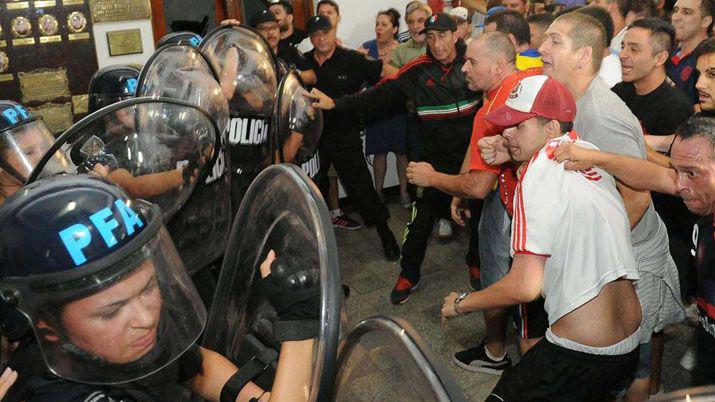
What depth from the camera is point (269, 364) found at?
5.23 feet

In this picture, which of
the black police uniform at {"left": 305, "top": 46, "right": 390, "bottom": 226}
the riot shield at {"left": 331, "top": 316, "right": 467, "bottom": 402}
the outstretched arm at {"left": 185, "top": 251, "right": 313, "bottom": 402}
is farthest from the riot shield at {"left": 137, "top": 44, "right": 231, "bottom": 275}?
the black police uniform at {"left": 305, "top": 46, "right": 390, "bottom": 226}

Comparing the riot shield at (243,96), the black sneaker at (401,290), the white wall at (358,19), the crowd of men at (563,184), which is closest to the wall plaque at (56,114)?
the white wall at (358,19)

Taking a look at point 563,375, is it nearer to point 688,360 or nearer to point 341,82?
point 688,360

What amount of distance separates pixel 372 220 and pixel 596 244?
9.66 ft

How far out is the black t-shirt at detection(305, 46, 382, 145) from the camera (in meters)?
5.19

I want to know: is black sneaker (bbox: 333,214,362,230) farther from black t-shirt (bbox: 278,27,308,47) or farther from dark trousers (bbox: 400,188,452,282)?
black t-shirt (bbox: 278,27,308,47)

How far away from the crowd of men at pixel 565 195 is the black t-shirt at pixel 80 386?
0.03 metres

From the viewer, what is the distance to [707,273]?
206 cm

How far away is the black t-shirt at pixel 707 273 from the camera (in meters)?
2.03

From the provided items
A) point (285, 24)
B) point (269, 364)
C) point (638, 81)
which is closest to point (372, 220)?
point (285, 24)

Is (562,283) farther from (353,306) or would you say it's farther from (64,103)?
(64,103)

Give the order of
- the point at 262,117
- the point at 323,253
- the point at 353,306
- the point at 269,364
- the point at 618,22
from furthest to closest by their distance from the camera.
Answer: the point at 618,22, the point at 353,306, the point at 262,117, the point at 269,364, the point at 323,253

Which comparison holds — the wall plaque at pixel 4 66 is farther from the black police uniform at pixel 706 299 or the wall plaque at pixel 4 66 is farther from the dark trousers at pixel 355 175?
the black police uniform at pixel 706 299

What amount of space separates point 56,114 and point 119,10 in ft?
3.18
